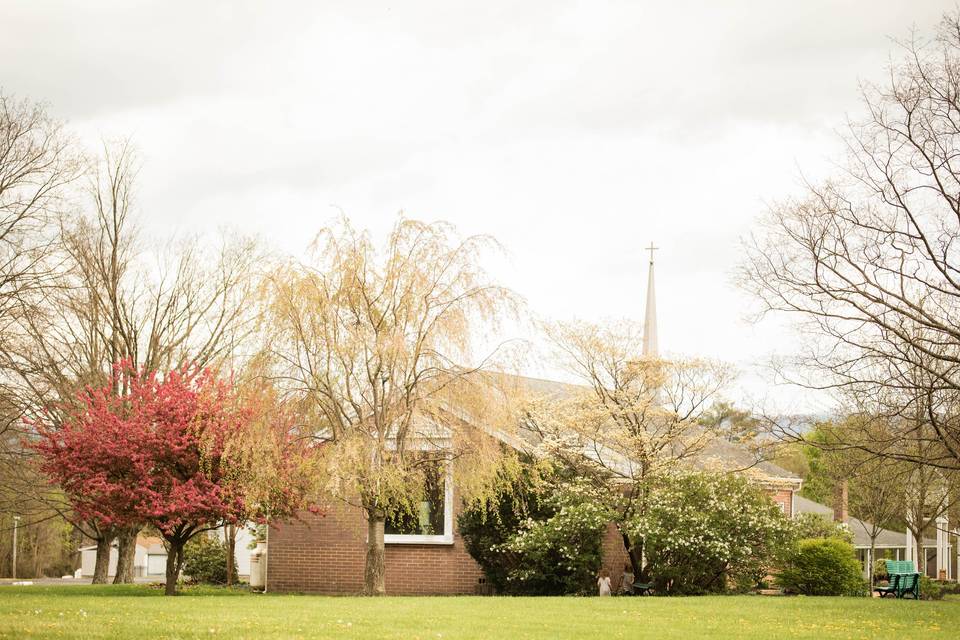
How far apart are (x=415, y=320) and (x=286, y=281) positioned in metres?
2.73

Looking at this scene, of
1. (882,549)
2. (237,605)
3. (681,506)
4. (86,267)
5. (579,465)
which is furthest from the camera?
(882,549)

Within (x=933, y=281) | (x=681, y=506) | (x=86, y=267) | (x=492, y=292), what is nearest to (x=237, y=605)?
(x=492, y=292)

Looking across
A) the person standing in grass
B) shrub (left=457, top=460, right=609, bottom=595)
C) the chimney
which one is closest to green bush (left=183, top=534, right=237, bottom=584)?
shrub (left=457, top=460, right=609, bottom=595)

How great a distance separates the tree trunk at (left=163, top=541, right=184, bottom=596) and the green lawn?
308cm

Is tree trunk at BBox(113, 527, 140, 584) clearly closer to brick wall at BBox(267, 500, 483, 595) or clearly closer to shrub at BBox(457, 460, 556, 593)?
brick wall at BBox(267, 500, 483, 595)

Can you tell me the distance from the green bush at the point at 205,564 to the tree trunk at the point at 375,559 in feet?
46.0

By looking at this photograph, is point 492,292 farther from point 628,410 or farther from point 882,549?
point 882,549

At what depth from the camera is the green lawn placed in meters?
12.2

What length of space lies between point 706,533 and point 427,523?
266 inches

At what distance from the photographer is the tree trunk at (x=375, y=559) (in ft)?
71.3

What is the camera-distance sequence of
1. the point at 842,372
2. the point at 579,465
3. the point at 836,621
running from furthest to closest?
the point at 579,465 < the point at 842,372 < the point at 836,621

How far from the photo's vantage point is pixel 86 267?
98.8 ft

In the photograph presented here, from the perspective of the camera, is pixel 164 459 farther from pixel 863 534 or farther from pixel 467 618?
pixel 863 534

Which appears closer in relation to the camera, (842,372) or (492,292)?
(842,372)
